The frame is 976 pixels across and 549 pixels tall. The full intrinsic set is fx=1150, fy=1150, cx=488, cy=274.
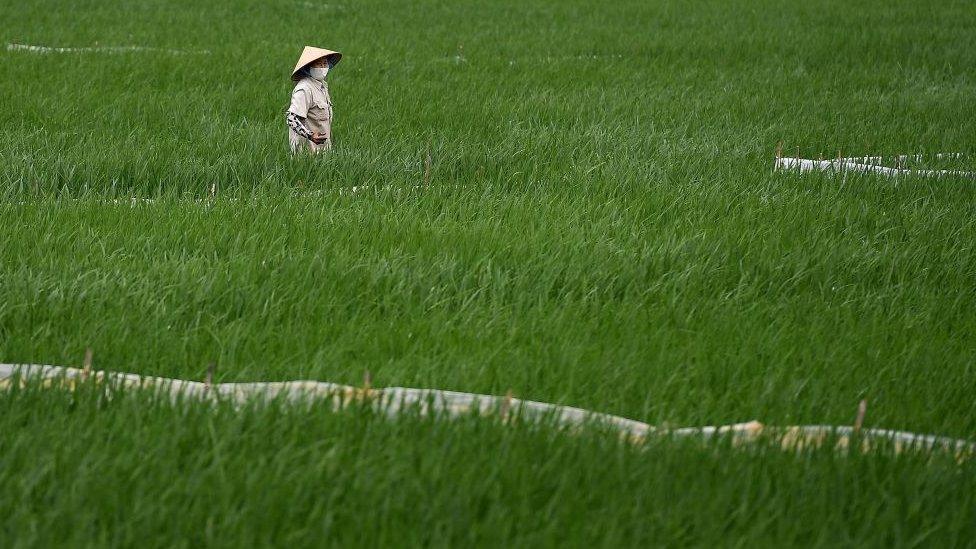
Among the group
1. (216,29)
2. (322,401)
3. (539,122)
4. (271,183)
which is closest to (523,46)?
(216,29)

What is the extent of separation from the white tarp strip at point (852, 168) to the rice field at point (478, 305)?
0.37 ft

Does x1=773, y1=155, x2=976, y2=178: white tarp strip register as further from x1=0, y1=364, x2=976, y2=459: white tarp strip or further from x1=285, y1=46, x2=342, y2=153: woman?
x1=0, y1=364, x2=976, y2=459: white tarp strip

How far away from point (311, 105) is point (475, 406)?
3.06 metres

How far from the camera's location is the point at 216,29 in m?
10.1

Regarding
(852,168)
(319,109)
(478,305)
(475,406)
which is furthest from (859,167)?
(475,406)

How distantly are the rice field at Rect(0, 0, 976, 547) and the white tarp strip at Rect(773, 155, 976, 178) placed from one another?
0.11 m

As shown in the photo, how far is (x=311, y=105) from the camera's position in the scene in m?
4.98

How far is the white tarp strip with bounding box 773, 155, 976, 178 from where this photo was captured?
4.97 metres

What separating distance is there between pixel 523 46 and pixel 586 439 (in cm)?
780

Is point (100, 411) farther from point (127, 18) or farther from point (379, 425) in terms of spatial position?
point (127, 18)

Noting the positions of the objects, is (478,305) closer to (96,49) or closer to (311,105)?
(311,105)

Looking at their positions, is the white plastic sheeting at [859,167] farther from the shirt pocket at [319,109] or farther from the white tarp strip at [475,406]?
the white tarp strip at [475,406]

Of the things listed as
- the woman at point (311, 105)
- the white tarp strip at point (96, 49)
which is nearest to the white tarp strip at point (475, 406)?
the woman at point (311, 105)

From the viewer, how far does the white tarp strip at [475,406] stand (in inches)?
86.4
